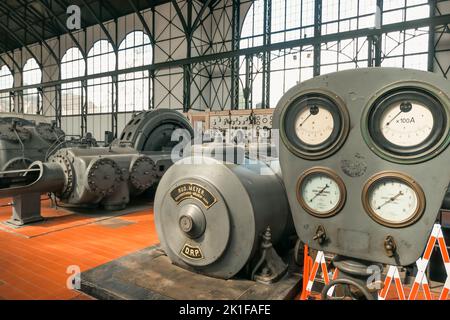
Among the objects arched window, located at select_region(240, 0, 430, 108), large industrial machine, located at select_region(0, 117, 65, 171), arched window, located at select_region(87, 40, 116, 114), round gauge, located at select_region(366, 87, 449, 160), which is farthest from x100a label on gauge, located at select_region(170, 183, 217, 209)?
arched window, located at select_region(87, 40, 116, 114)

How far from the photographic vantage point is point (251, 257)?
2691 mm

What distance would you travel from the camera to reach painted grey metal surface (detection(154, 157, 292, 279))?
263 centimetres

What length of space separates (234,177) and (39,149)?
7287 mm

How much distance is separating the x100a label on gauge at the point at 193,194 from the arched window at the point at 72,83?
714 inches

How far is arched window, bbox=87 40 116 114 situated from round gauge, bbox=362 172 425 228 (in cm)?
1760

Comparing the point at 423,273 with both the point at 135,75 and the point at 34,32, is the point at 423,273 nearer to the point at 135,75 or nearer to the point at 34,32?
the point at 135,75

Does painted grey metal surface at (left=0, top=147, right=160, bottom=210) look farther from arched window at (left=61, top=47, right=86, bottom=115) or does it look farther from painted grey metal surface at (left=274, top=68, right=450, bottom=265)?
arched window at (left=61, top=47, right=86, bottom=115)

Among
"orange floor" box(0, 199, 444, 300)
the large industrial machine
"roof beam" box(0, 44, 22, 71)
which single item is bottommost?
"orange floor" box(0, 199, 444, 300)

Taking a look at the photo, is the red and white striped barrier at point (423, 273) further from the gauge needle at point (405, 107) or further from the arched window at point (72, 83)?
the arched window at point (72, 83)

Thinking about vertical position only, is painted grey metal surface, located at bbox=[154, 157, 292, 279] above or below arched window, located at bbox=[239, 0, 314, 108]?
below

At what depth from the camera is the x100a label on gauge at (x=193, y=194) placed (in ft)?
8.86

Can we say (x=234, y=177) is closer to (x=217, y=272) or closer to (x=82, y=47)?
(x=217, y=272)

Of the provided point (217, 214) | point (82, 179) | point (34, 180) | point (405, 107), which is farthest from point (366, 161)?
point (34, 180)

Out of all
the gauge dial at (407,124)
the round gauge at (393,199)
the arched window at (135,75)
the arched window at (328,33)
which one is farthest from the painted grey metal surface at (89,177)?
the arched window at (135,75)
